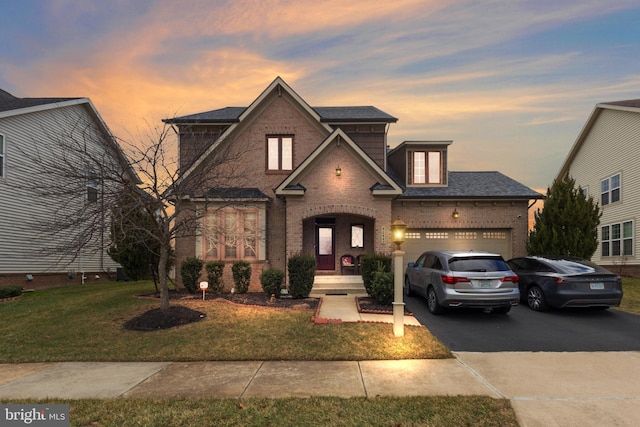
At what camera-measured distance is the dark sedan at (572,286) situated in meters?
10.0

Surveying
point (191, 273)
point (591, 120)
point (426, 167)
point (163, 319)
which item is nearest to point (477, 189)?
point (426, 167)

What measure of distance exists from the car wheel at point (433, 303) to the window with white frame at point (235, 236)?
23.5 feet

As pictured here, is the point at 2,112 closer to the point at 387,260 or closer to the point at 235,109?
the point at 235,109

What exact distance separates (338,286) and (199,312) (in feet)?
18.6

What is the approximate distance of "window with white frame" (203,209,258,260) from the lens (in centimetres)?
1427

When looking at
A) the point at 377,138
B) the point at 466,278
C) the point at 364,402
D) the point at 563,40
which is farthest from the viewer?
Answer: the point at 377,138

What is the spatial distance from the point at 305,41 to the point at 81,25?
9.01 metres

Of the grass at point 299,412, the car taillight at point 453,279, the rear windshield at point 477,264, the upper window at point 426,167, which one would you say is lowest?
the grass at point 299,412

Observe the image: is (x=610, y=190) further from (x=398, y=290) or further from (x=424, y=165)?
(x=398, y=290)

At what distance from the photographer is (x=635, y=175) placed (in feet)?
64.2

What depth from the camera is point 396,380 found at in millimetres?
5617

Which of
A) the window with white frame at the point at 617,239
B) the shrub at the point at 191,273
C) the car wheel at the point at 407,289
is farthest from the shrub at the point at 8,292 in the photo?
the window with white frame at the point at 617,239

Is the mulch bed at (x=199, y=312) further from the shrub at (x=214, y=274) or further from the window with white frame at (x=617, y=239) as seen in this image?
the window with white frame at (x=617, y=239)

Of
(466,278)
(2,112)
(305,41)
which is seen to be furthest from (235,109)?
(466,278)
